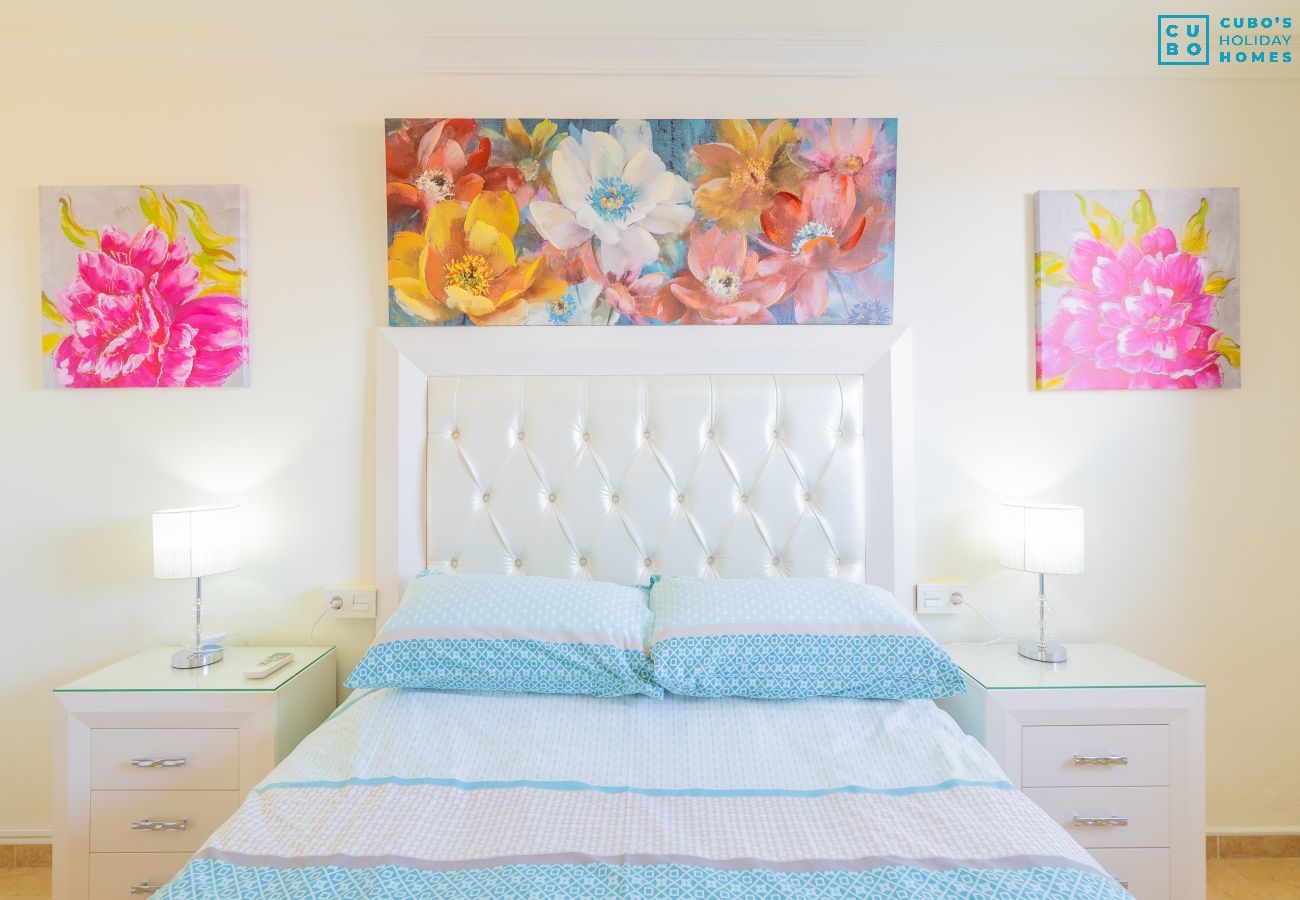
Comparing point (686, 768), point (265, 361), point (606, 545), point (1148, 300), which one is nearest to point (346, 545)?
point (265, 361)

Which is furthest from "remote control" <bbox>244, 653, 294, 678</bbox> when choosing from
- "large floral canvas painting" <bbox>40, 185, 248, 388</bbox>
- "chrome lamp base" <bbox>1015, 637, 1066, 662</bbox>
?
"chrome lamp base" <bbox>1015, 637, 1066, 662</bbox>

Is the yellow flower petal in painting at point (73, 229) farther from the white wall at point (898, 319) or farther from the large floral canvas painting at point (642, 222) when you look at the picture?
the large floral canvas painting at point (642, 222)

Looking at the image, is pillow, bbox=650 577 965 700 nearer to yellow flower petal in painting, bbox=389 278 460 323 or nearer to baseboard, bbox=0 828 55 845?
yellow flower petal in painting, bbox=389 278 460 323

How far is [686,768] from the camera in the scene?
4.39ft

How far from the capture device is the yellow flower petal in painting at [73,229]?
2113 millimetres

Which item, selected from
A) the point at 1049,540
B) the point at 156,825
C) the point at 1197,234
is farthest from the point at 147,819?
the point at 1197,234

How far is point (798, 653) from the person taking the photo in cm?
160

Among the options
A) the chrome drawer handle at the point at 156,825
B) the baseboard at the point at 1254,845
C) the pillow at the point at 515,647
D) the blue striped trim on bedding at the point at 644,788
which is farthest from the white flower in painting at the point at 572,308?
the baseboard at the point at 1254,845

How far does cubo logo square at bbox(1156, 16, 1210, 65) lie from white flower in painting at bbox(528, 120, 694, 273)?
152 cm

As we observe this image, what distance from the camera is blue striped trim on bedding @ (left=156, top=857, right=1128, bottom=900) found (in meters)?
0.97

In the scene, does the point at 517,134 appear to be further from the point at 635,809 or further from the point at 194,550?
the point at 635,809

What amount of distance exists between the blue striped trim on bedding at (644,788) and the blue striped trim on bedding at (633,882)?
0.21 metres

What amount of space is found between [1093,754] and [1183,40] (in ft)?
6.99

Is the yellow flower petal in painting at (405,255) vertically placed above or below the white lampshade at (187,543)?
above
